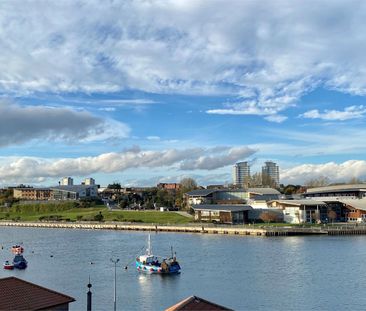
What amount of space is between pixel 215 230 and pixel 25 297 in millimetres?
57441

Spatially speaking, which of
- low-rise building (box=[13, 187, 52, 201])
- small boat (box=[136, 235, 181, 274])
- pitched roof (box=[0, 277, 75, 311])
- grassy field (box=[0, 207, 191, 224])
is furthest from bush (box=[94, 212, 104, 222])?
pitched roof (box=[0, 277, 75, 311])

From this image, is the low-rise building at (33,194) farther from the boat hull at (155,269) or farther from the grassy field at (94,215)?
the boat hull at (155,269)

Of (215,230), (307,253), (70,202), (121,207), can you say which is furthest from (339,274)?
(70,202)

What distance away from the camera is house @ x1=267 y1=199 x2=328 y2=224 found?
243 feet

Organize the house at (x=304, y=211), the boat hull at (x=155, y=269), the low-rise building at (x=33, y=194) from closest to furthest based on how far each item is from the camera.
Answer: the boat hull at (x=155, y=269), the house at (x=304, y=211), the low-rise building at (x=33, y=194)

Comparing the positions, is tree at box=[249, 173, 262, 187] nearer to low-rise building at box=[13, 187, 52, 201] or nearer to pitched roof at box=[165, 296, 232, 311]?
low-rise building at box=[13, 187, 52, 201]

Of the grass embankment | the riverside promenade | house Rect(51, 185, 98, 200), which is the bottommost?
the riverside promenade

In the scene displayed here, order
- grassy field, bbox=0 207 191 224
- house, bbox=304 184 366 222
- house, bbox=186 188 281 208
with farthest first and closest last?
house, bbox=186 188 281 208
grassy field, bbox=0 207 191 224
house, bbox=304 184 366 222

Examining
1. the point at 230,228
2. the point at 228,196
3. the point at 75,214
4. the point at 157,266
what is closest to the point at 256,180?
the point at 228,196

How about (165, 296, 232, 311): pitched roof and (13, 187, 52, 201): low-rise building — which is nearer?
(165, 296, 232, 311): pitched roof

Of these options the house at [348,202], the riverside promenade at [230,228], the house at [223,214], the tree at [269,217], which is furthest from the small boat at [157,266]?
the house at [348,202]

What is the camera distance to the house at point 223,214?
254 feet

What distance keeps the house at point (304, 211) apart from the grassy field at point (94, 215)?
52.6 feet

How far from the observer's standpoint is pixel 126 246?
2125 inches
